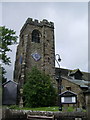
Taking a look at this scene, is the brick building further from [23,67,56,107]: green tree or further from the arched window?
[23,67,56,107]: green tree

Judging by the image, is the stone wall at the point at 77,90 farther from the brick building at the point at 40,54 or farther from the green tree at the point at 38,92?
the green tree at the point at 38,92

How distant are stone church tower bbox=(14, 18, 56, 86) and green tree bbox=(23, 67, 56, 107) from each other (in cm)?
300

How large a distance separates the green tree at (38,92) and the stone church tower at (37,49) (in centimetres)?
300

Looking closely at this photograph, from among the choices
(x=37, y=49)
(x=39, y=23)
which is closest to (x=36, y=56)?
(x=37, y=49)

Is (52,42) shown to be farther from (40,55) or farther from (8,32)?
(8,32)

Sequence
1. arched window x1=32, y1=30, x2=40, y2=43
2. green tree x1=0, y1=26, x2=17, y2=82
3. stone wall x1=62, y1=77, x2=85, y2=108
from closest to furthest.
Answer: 1. green tree x1=0, y1=26, x2=17, y2=82
2. stone wall x1=62, y1=77, x2=85, y2=108
3. arched window x1=32, y1=30, x2=40, y2=43

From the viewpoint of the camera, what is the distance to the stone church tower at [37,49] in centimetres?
2934

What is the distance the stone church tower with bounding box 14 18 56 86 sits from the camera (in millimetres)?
29344

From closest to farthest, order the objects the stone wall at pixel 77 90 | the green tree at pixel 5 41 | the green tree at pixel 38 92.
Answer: the green tree at pixel 5 41
the green tree at pixel 38 92
the stone wall at pixel 77 90

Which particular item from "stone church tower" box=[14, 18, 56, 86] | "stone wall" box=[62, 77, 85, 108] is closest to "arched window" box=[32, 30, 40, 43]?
"stone church tower" box=[14, 18, 56, 86]

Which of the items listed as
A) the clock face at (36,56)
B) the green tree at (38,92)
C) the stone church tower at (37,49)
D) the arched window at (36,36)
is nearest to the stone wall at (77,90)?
the stone church tower at (37,49)

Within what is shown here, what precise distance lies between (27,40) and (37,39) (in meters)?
2.58

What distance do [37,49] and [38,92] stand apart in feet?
32.2

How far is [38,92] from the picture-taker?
23.9m
